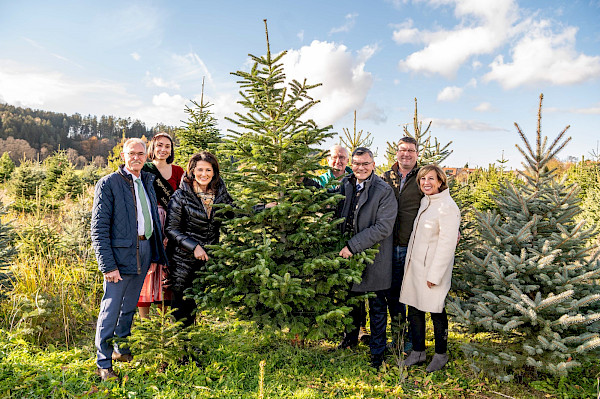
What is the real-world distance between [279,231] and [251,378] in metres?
1.76

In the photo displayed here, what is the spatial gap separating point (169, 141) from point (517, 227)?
4.81 m

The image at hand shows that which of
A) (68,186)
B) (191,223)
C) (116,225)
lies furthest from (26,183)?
(191,223)

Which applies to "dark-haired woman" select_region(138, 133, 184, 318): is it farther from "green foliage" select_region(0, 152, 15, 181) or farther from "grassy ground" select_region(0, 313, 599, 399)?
"green foliage" select_region(0, 152, 15, 181)

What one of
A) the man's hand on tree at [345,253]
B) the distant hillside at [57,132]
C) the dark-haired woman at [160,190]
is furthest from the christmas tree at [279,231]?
the distant hillside at [57,132]

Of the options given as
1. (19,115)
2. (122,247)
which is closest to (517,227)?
(122,247)

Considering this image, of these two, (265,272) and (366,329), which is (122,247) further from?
(366,329)

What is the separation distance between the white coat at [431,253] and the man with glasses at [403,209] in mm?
192

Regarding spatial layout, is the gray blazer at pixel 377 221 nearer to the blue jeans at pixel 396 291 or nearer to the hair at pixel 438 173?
the blue jeans at pixel 396 291

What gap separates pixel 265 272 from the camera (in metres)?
3.50

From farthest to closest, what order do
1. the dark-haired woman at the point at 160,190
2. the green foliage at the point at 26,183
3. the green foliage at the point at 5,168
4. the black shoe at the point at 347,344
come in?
the green foliage at the point at 5,168
the green foliage at the point at 26,183
the black shoe at the point at 347,344
the dark-haired woman at the point at 160,190

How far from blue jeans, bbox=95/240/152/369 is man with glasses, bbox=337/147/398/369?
235cm

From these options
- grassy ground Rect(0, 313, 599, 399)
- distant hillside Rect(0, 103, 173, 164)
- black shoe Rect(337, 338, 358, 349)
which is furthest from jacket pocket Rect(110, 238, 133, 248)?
distant hillside Rect(0, 103, 173, 164)

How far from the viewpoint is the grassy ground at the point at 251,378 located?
3.54 m

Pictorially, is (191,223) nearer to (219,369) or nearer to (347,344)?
(219,369)
